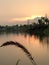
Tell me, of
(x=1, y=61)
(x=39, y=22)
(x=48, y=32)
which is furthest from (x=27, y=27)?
(x=1, y=61)

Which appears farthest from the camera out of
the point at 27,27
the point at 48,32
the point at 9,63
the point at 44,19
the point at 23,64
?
the point at 27,27

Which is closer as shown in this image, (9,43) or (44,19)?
(9,43)

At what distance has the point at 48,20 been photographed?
79.8 m

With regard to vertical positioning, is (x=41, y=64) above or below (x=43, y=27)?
above

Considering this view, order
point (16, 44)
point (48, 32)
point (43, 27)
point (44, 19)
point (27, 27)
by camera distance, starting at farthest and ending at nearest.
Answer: point (27, 27) → point (44, 19) → point (43, 27) → point (48, 32) → point (16, 44)

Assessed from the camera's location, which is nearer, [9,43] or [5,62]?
[9,43]

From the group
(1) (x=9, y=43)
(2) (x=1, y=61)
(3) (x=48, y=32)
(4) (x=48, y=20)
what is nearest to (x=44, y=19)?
(4) (x=48, y=20)

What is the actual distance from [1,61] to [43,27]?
2395 inches

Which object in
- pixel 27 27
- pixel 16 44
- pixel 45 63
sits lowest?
pixel 27 27

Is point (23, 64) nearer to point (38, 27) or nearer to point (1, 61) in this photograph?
point (1, 61)

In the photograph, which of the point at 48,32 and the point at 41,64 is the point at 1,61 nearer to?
the point at 41,64

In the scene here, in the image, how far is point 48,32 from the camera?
64.6 meters

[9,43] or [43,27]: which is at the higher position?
[9,43]

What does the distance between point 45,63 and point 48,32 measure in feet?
163
